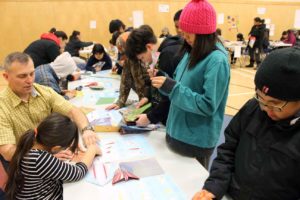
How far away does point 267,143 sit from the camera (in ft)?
3.45

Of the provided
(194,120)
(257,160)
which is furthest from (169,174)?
(257,160)

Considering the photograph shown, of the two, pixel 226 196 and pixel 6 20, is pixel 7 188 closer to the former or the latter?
pixel 226 196

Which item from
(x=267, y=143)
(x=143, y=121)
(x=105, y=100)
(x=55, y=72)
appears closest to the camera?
(x=267, y=143)

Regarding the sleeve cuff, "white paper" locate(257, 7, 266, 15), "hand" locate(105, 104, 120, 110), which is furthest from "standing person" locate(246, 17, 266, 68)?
the sleeve cuff

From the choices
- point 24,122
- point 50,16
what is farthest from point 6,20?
point 24,122

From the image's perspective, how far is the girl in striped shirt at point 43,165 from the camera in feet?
4.52

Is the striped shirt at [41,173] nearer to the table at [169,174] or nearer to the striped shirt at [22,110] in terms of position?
the table at [169,174]

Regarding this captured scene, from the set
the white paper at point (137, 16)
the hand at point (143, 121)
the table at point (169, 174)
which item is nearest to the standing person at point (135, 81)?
the hand at point (143, 121)

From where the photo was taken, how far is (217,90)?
142 cm

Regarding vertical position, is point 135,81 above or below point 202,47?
below

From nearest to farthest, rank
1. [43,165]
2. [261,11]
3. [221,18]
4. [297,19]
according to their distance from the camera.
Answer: [43,165]
[221,18]
[261,11]
[297,19]

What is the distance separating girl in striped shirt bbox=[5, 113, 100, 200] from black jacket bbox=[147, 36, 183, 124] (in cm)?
64

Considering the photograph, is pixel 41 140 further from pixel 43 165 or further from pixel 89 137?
pixel 89 137

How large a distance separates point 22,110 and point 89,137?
1.53 feet
